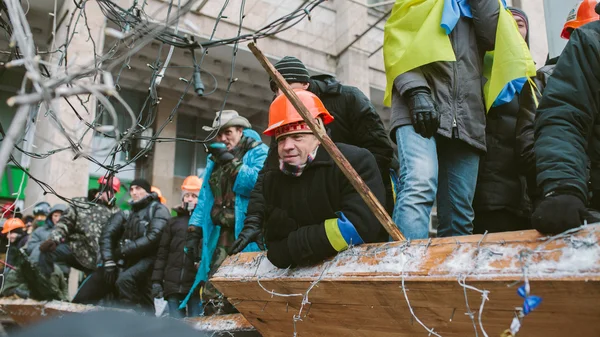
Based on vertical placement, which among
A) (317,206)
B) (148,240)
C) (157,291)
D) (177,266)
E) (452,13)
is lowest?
(157,291)

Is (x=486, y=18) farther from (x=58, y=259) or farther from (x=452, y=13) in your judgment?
(x=58, y=259)

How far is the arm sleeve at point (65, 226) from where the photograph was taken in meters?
6.87

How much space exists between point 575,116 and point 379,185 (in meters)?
0.96

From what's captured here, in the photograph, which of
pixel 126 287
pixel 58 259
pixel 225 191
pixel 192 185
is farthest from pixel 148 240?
pixel 225 191

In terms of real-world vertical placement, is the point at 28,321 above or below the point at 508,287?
below

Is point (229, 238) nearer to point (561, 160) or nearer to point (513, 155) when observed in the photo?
point (513, 155)

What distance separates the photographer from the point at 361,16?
1489cm

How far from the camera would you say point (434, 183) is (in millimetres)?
3014

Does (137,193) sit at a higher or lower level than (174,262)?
higher

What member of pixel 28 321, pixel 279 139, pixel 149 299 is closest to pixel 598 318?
pixel 279 139

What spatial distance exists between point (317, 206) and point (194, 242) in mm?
2544

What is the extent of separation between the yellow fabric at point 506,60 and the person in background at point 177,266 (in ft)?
10.4

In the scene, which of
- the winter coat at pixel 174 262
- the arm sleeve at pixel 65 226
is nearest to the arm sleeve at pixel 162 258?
the winter coat at pixel 174 262

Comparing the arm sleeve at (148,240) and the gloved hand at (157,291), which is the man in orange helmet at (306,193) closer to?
the gloved hand at (157,291)
